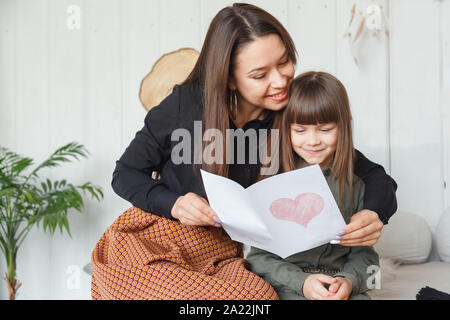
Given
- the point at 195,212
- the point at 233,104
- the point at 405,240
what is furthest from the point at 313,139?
the point at 405,240

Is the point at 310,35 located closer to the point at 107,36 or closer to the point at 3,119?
the point at 107,36

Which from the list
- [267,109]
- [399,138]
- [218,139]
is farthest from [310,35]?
[218,139]

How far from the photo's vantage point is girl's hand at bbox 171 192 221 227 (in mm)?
994

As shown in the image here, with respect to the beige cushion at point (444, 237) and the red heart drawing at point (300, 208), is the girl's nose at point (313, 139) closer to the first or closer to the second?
the red heart drawing at point (300, 208)

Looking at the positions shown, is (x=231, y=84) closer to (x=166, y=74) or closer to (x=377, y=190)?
(x=377, y=190)

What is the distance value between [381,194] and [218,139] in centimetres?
43

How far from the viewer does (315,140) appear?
1145 millimetres

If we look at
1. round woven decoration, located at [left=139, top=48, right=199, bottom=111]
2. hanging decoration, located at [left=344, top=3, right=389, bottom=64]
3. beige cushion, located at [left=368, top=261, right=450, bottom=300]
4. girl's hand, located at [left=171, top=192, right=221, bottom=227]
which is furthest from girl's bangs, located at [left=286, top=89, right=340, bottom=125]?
round woven decoration, located at [left=139, top=48, right=199, bottom=111]

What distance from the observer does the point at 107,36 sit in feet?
7.75

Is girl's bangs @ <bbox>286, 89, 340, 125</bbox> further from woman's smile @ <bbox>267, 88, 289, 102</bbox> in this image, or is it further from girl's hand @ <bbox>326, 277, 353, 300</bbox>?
girl's hand @ <bbox>326, 277, 353, 300</bbox>

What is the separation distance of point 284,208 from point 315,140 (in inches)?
9.3

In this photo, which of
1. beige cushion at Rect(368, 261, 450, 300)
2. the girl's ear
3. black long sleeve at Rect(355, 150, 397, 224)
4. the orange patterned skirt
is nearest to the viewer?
the orange patterned skirt

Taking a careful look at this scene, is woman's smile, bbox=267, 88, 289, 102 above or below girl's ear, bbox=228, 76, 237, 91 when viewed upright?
below

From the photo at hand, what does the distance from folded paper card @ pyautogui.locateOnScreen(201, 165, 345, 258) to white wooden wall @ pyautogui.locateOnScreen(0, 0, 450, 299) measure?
1.22 metres
